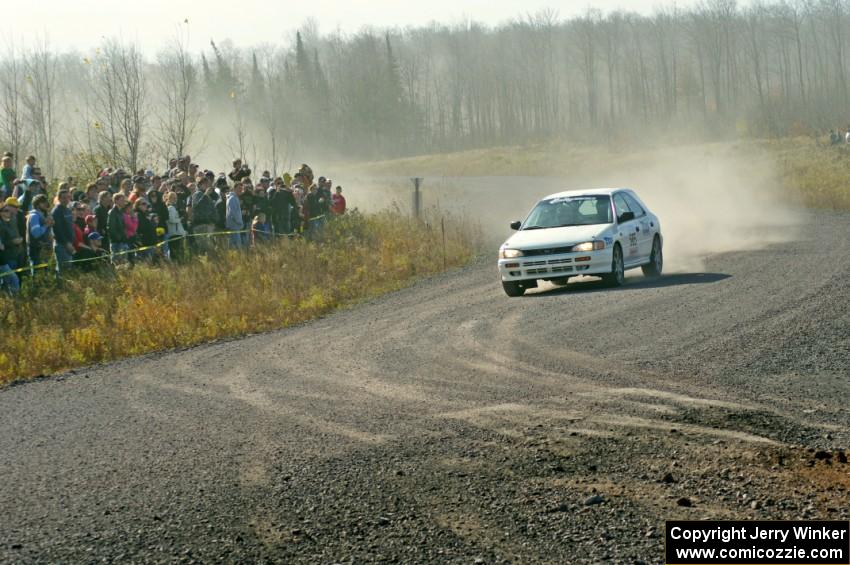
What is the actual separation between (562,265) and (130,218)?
7.49 m

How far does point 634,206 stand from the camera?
2083 centimetres

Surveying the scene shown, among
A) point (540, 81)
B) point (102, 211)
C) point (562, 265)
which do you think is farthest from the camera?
point (540, 81)

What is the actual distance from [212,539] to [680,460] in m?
3.24

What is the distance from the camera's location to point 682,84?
423 ft

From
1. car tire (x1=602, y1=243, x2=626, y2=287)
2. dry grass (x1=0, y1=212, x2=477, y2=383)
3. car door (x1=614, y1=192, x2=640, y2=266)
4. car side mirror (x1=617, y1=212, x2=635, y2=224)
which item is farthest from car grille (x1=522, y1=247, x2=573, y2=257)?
dry grass (x1=0, y1=212, x2=477, y2=383)

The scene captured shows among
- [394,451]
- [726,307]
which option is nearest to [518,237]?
[726,307]

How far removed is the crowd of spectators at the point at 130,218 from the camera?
18141 mm

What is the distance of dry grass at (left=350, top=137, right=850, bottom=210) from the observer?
1811 inches

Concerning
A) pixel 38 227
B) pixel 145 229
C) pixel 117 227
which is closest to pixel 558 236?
pixel 145 229

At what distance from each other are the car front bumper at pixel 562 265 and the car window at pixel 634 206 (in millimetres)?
2179

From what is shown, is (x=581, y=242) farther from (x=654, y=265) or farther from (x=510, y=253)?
(x=654, y=265)

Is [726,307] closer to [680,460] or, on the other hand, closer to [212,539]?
[680,460]

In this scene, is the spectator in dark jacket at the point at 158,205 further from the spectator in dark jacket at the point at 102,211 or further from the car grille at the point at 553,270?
the car grille at the point at 553,270

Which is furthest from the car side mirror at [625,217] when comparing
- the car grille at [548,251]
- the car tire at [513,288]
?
the car tire at [513,288]
